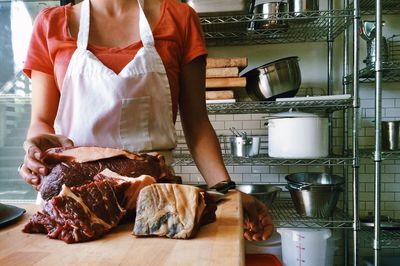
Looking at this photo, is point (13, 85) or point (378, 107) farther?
point (13, 85)

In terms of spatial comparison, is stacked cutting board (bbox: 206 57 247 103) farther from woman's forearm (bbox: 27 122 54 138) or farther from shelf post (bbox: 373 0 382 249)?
woman's forearm (bbox: 27 122 54 138)

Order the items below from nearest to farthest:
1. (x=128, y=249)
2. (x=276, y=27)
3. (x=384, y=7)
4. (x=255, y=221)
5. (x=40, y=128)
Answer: (x=128, y=249) < (x=255, y=221) < (x=40, y=128) < (x=276, y=27) < (x=384, y=7)

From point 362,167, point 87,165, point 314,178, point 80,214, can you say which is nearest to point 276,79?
point 314,178

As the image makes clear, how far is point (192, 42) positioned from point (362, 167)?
6.09 feet

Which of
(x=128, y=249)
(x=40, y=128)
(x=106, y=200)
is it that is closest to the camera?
(x=128, y=249)

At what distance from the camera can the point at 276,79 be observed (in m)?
2.05

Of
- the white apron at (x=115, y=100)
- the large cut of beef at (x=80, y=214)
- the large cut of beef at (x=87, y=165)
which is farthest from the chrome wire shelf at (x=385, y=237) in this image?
the large cut of beef at (x=80, y=214)

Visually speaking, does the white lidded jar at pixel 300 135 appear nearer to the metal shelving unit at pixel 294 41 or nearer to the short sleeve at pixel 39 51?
the metal shelving unit at pixel 294 41

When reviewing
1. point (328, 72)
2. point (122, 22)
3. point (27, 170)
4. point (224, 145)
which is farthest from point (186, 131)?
point (328, 72)

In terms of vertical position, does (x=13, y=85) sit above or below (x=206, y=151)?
above

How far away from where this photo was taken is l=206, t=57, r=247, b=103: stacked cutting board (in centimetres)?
211

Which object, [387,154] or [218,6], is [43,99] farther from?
[387,154]

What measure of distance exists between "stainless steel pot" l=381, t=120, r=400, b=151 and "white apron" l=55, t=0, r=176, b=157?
1618mm

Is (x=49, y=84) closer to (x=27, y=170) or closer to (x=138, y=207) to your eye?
(x=27, y=170)
